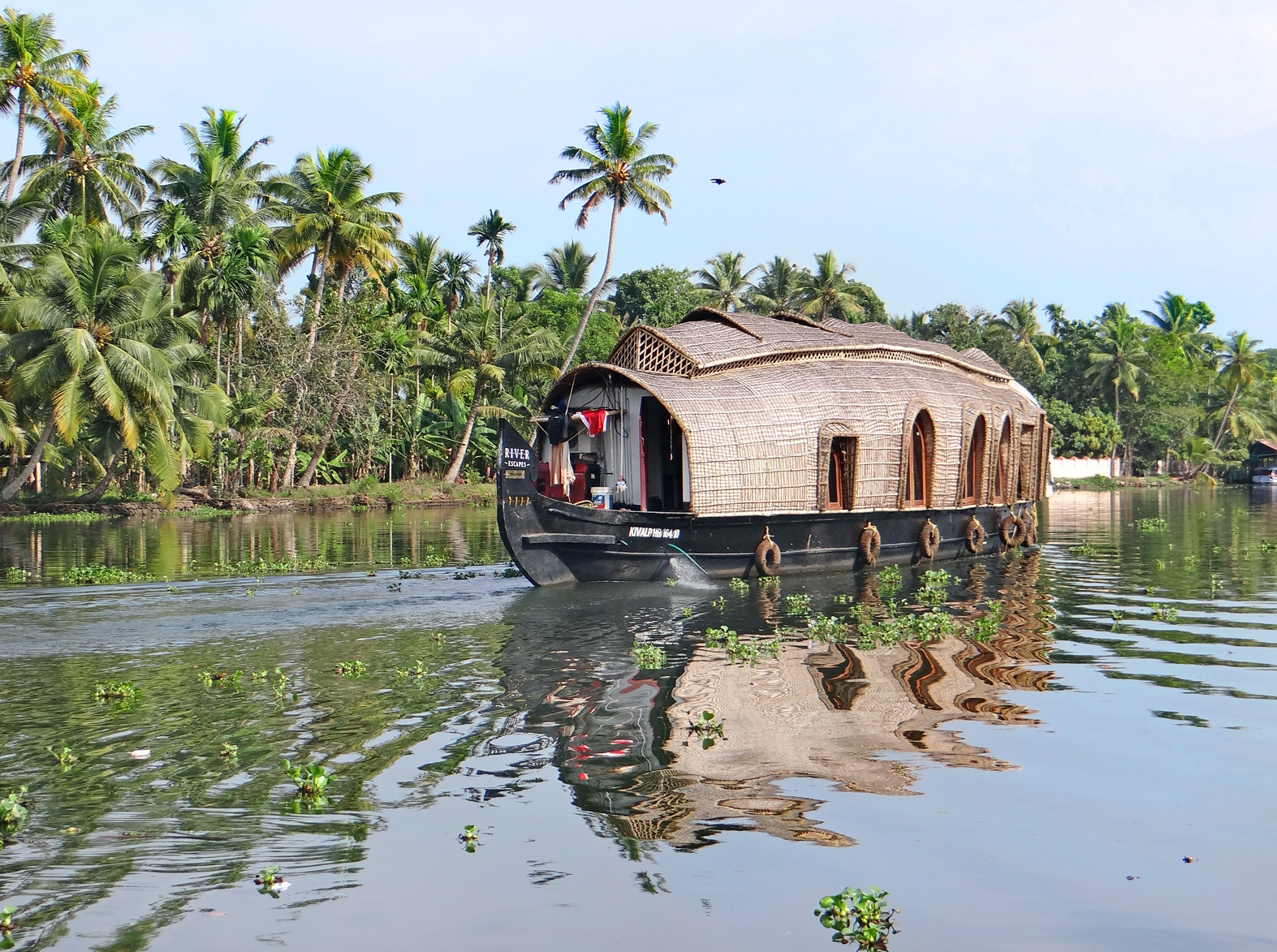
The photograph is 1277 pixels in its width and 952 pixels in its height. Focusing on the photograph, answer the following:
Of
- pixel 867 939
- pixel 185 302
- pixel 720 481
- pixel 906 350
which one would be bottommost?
pixel 867 939

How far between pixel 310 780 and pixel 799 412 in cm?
953

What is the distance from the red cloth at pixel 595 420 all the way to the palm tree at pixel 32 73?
21.5 metres

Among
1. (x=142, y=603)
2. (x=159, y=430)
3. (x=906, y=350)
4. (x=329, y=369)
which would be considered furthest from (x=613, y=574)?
(x=329, y=369)

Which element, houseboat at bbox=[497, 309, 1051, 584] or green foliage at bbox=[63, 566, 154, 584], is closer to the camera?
houseboat at bbox=[497, 309, 1051, 584]

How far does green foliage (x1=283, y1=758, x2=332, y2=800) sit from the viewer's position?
18.7 feet

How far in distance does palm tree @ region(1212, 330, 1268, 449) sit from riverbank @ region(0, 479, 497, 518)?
38.8 meters

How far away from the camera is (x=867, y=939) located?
4184 millimetres

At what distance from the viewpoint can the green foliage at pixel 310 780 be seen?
571cm

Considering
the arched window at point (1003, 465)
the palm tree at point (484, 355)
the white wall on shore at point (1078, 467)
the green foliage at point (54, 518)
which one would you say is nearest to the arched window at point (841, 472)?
the arched window at point (1003, 465)

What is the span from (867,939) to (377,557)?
15.2 m

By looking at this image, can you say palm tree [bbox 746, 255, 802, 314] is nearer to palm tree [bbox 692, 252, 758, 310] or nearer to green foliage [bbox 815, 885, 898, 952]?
palm tree [bbox 692, 252, 758, 310]

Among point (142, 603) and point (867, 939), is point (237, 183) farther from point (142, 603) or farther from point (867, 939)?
point (867, 939)

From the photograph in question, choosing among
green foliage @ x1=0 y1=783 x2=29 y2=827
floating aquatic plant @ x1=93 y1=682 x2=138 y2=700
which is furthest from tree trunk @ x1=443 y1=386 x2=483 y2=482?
green foliage @ x1=0 y1=783 x2=29 y2=827

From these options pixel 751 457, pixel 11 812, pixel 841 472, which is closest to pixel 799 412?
pixel 751 457
